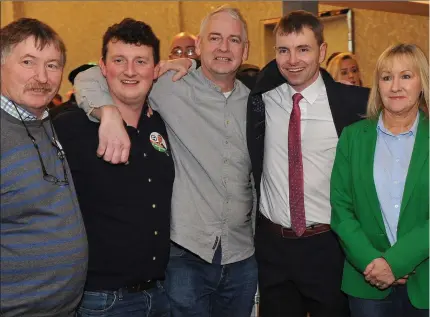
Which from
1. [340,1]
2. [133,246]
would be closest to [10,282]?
[133,246]

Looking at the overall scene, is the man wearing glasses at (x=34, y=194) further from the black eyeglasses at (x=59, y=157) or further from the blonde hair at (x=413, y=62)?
the blonde hair at (x=413, y=62)

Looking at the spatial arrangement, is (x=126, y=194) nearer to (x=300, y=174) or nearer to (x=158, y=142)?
(x=158, y=142)

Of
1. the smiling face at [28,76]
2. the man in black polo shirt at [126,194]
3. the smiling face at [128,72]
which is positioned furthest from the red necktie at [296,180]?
the smiling face at [28,76]

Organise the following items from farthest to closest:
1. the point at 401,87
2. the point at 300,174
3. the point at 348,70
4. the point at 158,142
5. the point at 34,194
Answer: the point at 348,70 → the point at 300,174 → the point at 158,142 → the point at 401,87 → the point at 34,194

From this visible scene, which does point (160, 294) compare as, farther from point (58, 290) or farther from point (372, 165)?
point (372, 165)

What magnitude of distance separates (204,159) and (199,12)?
15.9 ft

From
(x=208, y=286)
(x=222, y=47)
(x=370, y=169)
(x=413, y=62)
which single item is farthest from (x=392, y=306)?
(x=222, y=47)

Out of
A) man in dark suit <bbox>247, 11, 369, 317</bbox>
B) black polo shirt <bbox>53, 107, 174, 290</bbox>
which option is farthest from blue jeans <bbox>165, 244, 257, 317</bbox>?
black polo shirt <bbox>53, 107, 174, 290</bbox>

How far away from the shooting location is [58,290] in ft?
6.36

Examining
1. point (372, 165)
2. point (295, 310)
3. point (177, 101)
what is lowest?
point (295, 310)

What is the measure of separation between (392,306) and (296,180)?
0.68m

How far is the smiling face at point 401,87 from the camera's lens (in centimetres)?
246

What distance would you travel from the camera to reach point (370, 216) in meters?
2.49

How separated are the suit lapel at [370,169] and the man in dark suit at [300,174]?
0.21 metres
